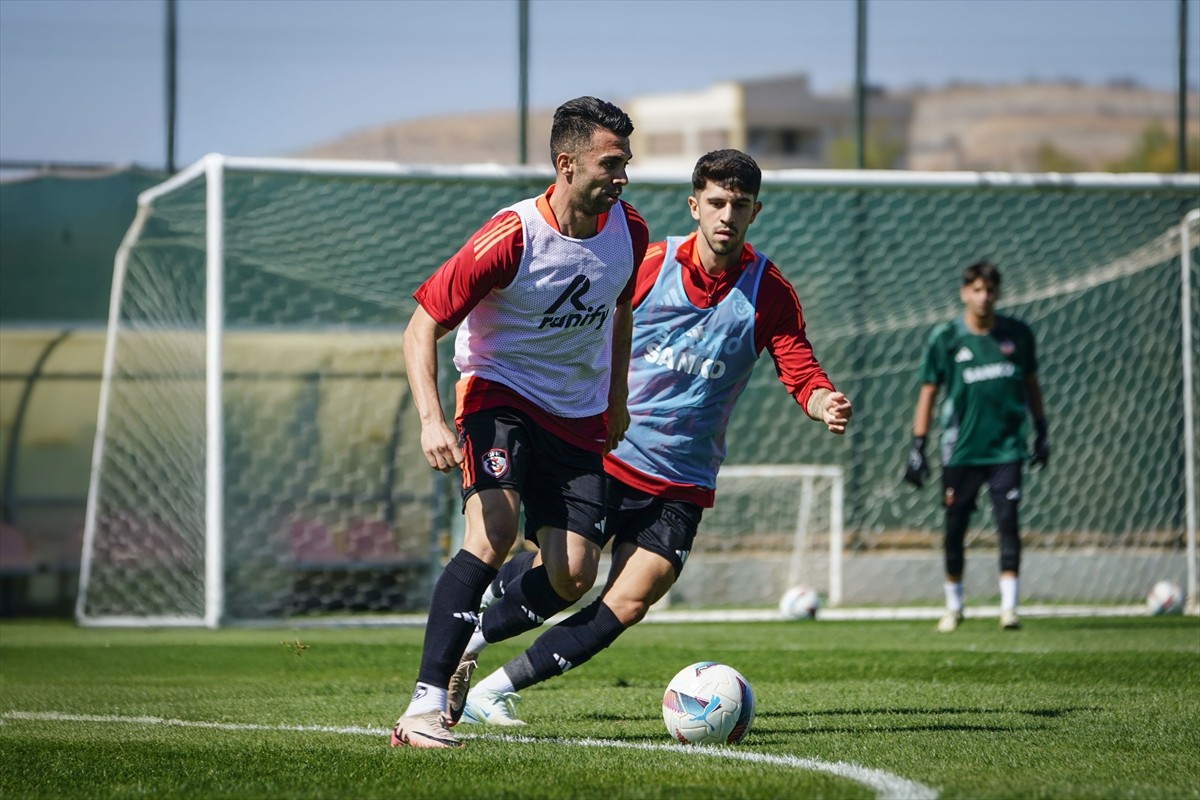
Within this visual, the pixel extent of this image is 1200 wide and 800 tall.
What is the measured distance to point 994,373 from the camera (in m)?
10.2

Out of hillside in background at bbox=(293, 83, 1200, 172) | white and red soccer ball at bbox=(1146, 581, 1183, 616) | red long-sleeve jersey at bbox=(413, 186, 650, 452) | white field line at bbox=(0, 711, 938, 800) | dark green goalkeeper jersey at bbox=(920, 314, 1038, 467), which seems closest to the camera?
white field line at bbox=(0, 711, 938, 800)

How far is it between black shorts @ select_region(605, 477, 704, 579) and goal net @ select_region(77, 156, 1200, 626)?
16.3 ft

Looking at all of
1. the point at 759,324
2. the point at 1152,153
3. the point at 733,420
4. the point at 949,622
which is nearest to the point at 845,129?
the point at 1152,153

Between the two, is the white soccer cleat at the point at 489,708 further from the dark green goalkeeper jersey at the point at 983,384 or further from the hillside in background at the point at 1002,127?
the hillside in background at the point at 1002,127

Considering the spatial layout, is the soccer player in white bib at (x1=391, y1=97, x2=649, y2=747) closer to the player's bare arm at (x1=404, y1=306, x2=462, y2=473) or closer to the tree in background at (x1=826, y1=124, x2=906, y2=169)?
the player's bare arm at (x1=404, y1=306, x2=462, y2=473)

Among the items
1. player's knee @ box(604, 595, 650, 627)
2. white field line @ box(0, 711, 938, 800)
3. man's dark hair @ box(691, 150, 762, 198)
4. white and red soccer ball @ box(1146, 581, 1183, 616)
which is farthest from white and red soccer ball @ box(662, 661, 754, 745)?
white and red soccer ball @ box(1146, 581, 1183, 616)

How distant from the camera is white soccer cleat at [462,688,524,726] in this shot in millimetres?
5633

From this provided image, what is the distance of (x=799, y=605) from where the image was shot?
36.9 ft

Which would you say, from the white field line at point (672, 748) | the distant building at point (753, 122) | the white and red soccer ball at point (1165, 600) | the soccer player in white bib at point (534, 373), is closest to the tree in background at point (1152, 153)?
the distant building at point (753, 122)

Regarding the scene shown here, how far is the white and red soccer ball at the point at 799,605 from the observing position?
11258mm

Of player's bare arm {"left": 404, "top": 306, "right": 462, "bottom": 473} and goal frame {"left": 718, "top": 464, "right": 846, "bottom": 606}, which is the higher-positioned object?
player's bare arm {"left": 404, "top": 306, "right": 462, "bottom": 473}

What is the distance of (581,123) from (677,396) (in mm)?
1276

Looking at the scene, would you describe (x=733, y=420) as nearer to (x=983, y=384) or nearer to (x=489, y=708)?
(x=983, y=384)

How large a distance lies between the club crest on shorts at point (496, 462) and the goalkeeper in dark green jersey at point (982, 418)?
5.42 metres
